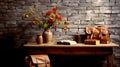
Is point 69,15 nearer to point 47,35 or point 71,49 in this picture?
point 47,35

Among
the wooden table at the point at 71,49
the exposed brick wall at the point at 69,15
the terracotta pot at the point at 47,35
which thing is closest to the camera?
the wooden table at the point at 71,49

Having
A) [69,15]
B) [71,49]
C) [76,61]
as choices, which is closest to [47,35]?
[71,49]

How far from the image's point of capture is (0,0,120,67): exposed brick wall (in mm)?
4609

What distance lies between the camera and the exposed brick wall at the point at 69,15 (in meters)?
4.61

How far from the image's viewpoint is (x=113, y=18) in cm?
465

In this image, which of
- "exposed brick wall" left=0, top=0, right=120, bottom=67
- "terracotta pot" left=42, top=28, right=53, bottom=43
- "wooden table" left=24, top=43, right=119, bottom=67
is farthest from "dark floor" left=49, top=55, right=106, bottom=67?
"wooden table" left=24, top=43, right=119, bottom=67

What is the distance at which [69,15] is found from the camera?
183 inches

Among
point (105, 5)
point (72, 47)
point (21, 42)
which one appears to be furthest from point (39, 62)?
point (105, 5)

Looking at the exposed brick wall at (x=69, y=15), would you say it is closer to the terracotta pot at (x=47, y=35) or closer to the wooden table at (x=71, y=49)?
the terracotta pot at (x=47, y=35)

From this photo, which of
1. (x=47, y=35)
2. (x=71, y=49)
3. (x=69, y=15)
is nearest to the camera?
(x=71, y=49)

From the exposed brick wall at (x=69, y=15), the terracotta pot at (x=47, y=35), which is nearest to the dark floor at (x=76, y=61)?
the exposed brick wall at (x=69, y=15)

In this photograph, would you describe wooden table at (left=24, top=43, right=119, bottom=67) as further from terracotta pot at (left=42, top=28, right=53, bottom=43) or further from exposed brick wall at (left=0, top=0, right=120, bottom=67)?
exposed brick wall at (left=0, top=0, right=120, bottom=67)

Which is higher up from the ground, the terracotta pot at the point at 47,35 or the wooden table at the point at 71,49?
the terracotta pot at the point at 47,35

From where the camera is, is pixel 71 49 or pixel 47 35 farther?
pixel 47 35
